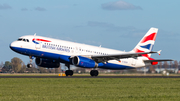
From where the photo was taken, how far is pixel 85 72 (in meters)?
73.6

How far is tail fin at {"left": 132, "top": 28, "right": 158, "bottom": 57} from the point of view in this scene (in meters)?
59.7

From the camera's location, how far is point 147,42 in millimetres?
59844

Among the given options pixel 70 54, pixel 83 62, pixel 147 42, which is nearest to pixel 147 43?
pixel 147 42

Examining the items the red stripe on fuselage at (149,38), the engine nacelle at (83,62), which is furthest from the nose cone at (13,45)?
the red stripe on fuselage at (149,38)

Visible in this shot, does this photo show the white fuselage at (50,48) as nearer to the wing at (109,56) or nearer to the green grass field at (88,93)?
the wing at (109,56)

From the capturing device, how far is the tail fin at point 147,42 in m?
59.7

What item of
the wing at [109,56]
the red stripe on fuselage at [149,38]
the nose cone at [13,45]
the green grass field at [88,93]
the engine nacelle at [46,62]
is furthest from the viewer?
the red stripe on fuselage at [149,38]

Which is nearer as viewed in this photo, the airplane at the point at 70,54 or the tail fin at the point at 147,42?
the airplane at the point at 70,54

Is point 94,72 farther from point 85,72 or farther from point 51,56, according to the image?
point 85,72

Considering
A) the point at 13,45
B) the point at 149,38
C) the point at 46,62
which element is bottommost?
the point at 46,62

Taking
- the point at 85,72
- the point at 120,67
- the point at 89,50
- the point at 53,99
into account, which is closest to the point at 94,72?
the point at 89,50

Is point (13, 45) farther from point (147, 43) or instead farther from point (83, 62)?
point (147, 43)

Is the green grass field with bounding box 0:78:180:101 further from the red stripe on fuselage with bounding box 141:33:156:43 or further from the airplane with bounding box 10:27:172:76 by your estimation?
the red stripe on fuselage with bounding box 141:33:156:43

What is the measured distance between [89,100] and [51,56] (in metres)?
30.9
